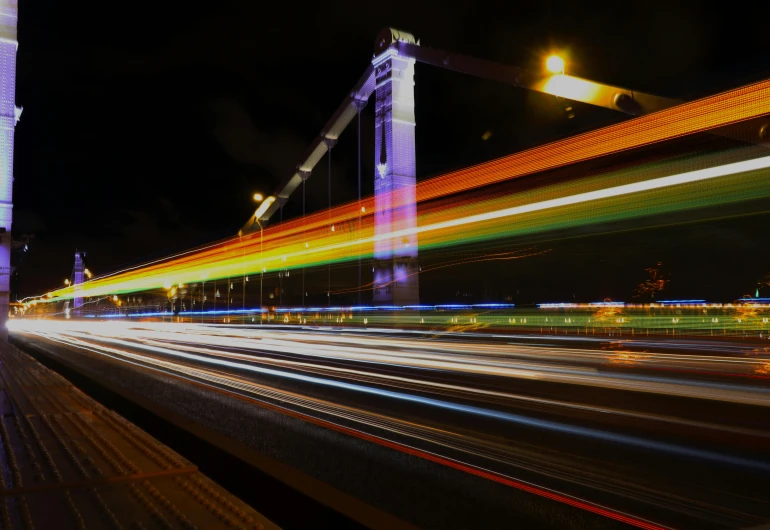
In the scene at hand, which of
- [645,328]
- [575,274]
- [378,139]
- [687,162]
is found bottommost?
[645,328]

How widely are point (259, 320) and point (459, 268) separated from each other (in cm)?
1312

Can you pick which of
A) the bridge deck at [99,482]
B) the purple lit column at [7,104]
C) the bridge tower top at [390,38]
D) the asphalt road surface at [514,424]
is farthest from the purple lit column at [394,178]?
the purple lit column at [7,104]

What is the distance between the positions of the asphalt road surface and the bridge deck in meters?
0.74

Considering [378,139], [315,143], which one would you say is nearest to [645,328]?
[378,139]

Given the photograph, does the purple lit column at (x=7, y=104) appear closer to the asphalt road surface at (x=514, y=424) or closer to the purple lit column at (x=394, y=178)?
the purple lit column at (x=394, y=178)

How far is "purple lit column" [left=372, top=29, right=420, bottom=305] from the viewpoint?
18641mm

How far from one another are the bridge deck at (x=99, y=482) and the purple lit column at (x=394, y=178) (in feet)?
43.4

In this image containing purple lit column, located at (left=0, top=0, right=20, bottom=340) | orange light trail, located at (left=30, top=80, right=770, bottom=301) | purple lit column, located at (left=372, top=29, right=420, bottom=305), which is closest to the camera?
orange light trail, located at (left=30, top=80, right=770, bottom=301)

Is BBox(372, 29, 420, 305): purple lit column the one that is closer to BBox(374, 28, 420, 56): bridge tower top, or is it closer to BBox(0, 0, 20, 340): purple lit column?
BBox(374, 28, 420, 56): bridge tower top

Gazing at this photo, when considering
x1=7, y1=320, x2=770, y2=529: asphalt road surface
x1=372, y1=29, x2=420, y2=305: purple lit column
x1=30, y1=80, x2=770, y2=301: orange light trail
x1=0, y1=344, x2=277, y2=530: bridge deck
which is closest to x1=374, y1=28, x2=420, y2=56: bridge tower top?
x1=372, y1=29, x2=420, y2=305: purple lit column

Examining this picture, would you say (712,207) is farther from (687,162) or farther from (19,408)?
(19,408)

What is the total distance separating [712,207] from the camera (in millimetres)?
8789

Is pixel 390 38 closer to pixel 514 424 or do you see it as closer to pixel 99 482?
pixel 514 424

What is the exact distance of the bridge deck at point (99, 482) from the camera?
2932 mm
